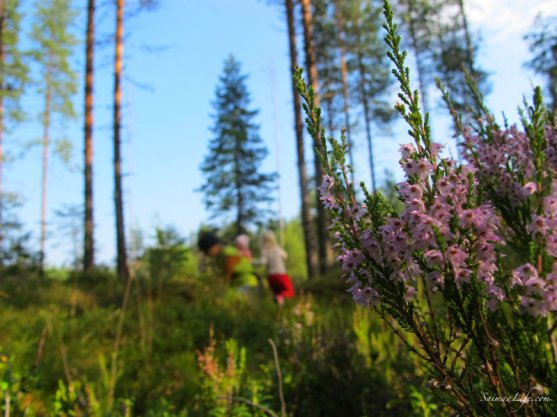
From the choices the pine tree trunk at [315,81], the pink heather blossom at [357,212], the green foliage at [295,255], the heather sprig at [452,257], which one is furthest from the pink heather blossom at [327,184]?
the green foliage at [295,255]

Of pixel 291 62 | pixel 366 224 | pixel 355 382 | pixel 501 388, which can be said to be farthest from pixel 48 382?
pixel 291 62

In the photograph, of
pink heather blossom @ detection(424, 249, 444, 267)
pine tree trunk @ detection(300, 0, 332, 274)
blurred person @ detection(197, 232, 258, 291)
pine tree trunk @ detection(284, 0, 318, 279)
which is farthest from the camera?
pine tree trunk @ detection(300, 0, 332, 274)

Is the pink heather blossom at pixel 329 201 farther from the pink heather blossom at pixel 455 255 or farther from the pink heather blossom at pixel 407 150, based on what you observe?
the pink heather blossom at pixel 455 255

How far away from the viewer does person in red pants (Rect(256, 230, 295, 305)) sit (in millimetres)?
8141

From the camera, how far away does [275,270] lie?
8.25 metres

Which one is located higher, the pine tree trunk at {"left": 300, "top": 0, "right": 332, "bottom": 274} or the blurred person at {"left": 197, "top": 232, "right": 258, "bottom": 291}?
the pine tree trunk at {"left": 300, "top": 0, "right": 332, "bottom": 274}

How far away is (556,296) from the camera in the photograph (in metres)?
1.38

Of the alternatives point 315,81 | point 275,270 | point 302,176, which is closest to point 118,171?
point 302,176

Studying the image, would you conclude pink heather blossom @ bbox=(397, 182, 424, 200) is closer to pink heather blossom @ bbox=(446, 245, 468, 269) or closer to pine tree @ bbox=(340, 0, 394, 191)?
pink heather blossom @ bbox=(446, 245, 468, 269)

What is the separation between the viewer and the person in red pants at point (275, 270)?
8.14 m

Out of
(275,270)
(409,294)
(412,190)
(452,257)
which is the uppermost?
(412,190)

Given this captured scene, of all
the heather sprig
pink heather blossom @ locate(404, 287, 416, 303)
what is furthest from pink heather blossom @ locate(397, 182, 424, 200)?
pink heather blossom @ locate(404, 287, 416, 303)

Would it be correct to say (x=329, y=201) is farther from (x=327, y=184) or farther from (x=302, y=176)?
(x=302, y=176)

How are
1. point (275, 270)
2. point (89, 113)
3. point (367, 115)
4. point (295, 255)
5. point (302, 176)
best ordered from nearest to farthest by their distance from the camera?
point (275, 270), point (302, 176), point (89, 113), point (367, 115), point (295, 255)
